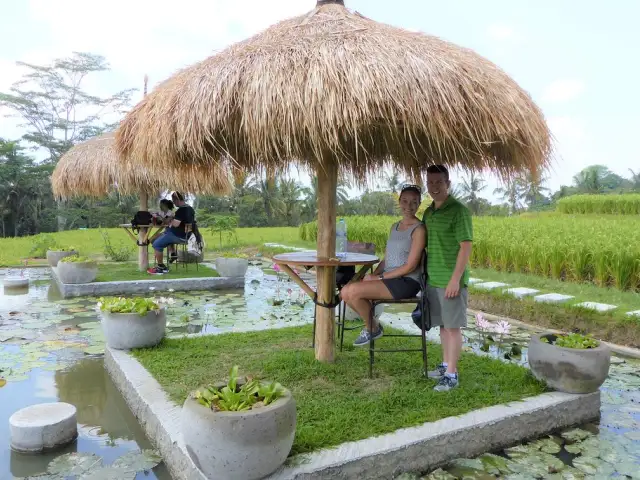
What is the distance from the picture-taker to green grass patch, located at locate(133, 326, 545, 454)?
276 centimetres

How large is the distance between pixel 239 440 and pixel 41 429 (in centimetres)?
133

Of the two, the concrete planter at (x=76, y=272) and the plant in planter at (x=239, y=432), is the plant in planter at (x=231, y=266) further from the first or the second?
the plant in planter at (x=239, y=432)

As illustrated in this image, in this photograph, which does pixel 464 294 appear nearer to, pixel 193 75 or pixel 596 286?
pixel 193 75

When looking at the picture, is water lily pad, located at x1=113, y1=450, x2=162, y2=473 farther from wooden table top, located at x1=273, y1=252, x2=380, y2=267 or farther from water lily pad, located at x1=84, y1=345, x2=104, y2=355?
water lily pad, located at x1=84, y1=345, x2=104, y2=355

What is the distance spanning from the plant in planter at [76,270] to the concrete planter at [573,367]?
6362 mm

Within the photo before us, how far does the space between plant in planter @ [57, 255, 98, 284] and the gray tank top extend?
18.0ft

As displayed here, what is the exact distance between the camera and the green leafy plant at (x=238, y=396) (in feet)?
7.25


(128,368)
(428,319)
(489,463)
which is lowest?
(489,463)

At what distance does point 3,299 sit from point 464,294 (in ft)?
21.7

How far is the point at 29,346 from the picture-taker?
15.2 ft

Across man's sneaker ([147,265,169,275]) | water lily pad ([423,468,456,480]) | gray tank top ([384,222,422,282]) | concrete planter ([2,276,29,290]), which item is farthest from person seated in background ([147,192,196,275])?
water lily pad ([423,468,456,480])

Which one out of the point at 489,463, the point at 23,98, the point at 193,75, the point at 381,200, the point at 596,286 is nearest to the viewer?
the point at 489,463

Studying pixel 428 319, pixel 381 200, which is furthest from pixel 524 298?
pixel 381 200

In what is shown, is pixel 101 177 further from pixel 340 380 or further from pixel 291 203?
pixel 291 203
